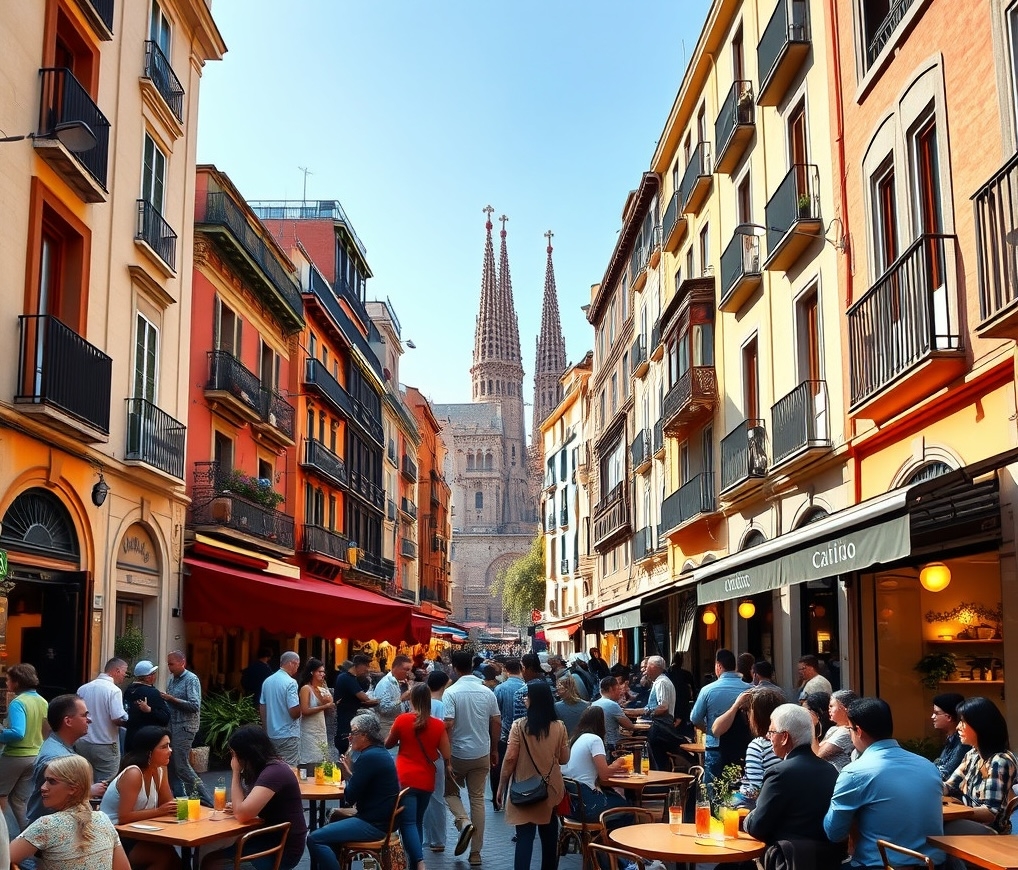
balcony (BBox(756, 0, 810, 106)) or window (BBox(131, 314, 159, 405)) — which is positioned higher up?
balcony (BBox(756, 0, 810, 106))

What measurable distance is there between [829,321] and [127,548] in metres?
10.5

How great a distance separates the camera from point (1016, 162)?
852 centimetres

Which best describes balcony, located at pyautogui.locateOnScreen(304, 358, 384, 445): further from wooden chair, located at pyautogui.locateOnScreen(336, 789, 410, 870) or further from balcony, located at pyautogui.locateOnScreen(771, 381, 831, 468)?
wooden chair, located at pyautogui.locateOnScreen(336, 789, 410, 870)

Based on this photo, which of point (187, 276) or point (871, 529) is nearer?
point (871, 529)

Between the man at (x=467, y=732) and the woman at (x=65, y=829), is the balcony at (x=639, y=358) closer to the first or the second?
the man at (x=467, y=732)

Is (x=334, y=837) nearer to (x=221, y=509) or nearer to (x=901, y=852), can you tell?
(x=901, y=852)

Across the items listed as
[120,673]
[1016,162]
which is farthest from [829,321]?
[120,673]

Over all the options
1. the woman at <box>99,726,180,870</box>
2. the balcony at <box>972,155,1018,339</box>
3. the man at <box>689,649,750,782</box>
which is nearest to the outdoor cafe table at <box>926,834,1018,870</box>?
the balcony at <box>972,155,1018,339</box>

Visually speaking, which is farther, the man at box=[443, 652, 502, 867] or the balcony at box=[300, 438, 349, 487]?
the balcony at box=[300, 438, 349, 487]

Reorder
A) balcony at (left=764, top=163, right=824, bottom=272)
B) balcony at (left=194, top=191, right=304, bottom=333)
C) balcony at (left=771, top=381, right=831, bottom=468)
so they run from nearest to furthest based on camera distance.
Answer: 1. balcony at (left=771, top=381, right=831, bottom=468)
2. balcony at (left=764, top=163, right=824, bottom=272)
3. balcony at (left=194, top=191, right=304, bottom=333)

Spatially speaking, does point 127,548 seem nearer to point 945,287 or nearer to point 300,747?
point 300,747

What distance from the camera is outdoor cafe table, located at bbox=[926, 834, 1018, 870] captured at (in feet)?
18.0

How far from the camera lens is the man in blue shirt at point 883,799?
5820mm

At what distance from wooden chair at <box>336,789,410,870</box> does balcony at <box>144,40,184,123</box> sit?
1287cm
